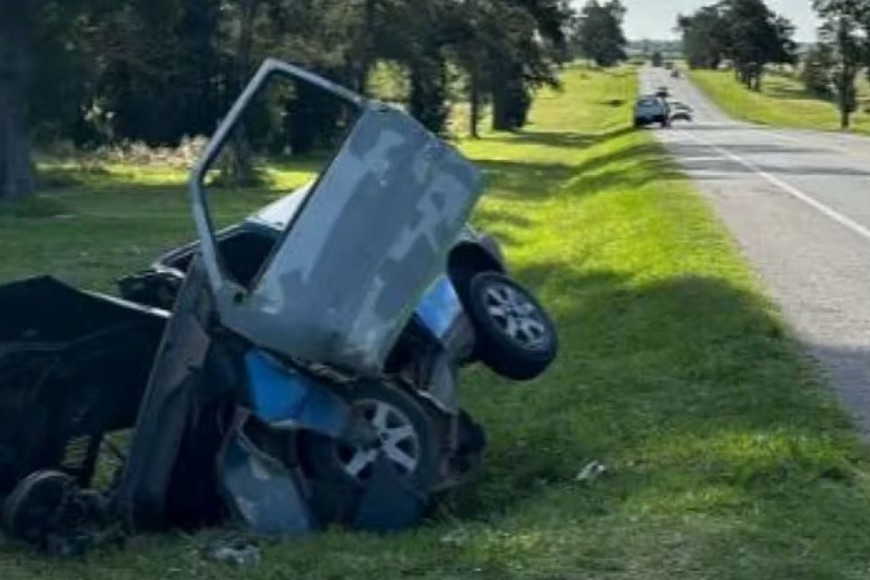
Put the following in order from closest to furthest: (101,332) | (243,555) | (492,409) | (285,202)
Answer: (243,555) < (101,332) < (285,202) < (492,409)

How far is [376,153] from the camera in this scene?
780 cm

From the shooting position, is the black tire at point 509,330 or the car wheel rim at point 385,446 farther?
the black tire at point 509,330

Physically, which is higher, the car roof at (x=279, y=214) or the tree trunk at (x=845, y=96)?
the car roof at (x=279, y=214)

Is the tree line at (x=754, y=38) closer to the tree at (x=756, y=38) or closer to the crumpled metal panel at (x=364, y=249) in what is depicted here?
the tree at (x=756, y=38)

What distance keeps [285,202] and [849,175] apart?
2481cm

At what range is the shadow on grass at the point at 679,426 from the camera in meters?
7.32

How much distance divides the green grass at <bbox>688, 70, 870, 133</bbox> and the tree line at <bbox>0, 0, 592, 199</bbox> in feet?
99.0

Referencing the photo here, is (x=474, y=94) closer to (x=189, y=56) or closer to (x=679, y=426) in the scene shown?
(x=189, y=56)

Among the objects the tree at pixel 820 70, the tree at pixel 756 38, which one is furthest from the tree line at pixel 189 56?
the tree at pixel 756 38

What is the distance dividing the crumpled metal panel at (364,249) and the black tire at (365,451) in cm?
16

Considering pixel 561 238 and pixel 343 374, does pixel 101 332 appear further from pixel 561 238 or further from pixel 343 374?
pixel 561 238

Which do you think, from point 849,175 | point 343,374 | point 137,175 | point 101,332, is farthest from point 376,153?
point 137,175

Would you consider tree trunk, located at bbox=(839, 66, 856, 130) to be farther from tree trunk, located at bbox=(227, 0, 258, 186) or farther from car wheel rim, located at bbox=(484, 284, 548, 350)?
car wheel rim, located at bbox=(484, 284, 548, 350)

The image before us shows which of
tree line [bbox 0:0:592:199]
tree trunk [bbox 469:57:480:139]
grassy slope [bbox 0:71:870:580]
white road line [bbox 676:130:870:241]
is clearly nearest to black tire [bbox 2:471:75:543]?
grassy slope [bbox 0:71:870:580]
